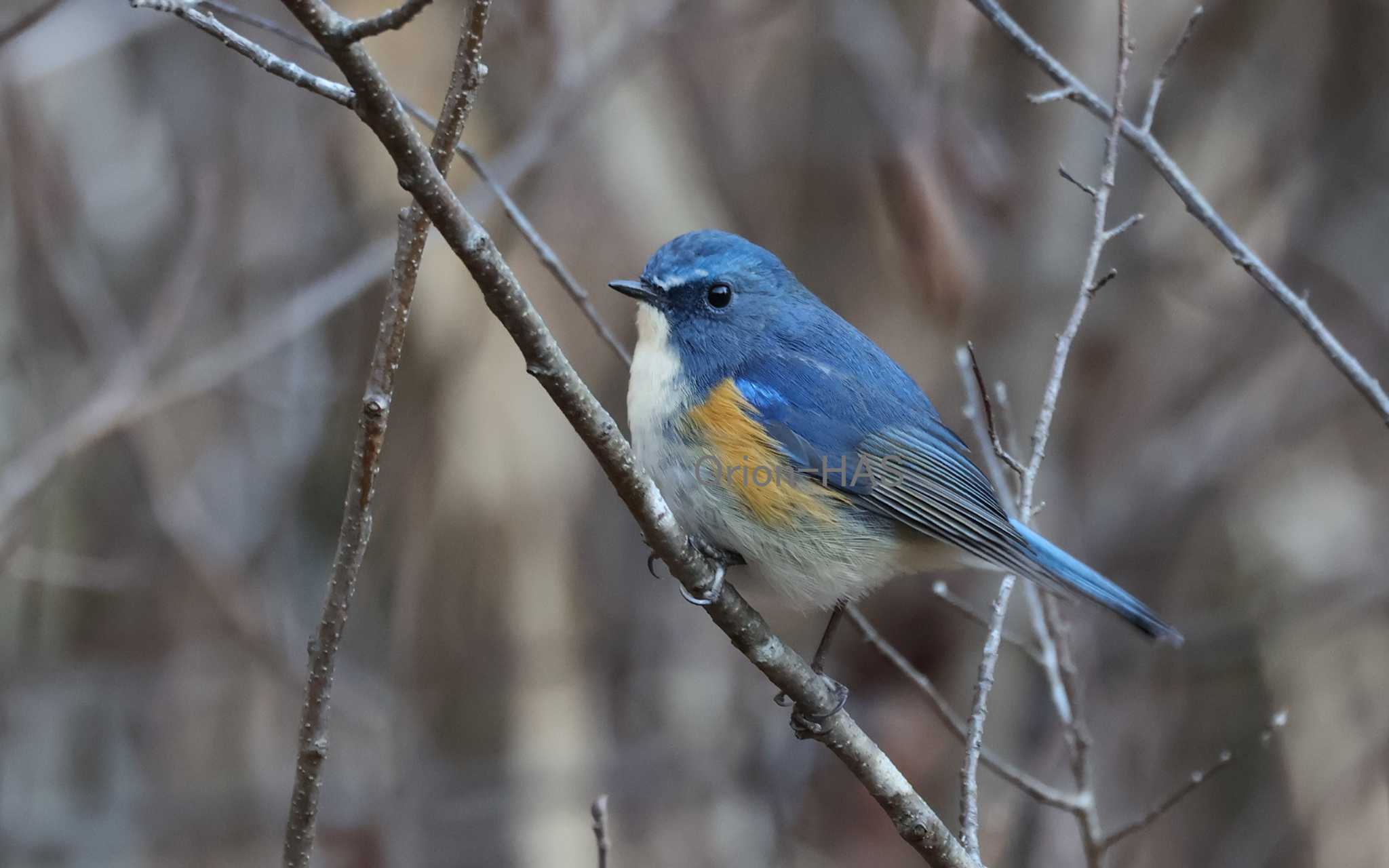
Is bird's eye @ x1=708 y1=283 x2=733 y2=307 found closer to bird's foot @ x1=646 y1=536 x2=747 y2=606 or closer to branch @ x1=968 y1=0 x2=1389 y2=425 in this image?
bird's foot @ x1=646 y1=536 x2=747 y2=606

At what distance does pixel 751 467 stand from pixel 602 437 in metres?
0.97

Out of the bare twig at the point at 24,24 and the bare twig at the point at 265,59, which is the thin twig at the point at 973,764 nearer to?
the bare twig at the point at 265,59

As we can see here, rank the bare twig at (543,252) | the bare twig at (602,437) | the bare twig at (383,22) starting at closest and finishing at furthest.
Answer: the bare twig at (383,22)
the bare twig at (602,437)
the bare twig at (543,252)

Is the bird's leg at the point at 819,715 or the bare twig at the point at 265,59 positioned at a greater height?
the bare twig at the point at 265,59

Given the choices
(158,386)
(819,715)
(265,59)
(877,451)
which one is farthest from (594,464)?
(265,59)

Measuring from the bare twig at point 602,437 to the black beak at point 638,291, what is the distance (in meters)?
0.97

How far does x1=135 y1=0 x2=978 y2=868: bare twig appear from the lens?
5.48 feet

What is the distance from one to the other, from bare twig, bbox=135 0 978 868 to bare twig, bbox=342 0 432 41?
0.02m

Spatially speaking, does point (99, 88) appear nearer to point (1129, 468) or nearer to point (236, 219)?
point (236, 219)

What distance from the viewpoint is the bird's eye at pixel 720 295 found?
10.9 feet

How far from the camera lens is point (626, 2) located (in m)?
4.88

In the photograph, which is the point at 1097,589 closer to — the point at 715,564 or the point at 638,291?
the point at 715,564

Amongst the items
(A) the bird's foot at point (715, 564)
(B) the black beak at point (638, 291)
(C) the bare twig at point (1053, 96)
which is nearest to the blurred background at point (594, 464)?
(B) the black beak at point (638, 291)

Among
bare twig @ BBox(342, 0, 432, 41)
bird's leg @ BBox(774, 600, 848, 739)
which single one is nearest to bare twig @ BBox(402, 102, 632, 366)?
bird's leg @ BBox(774, 600, 848, 739)
